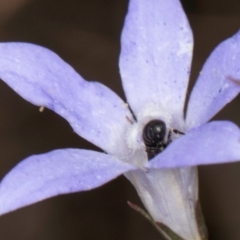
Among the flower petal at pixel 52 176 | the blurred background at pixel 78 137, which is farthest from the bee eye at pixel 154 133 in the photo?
the blurred background at pixel 78 137

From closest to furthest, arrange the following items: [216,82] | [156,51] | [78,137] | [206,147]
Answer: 1. [206,147]
2. [216,82]
3. [156,51]
4. [78,137]

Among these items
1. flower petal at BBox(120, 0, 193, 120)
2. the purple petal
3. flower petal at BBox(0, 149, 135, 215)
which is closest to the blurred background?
flower petal at BBox(120, 0, 193, 120)

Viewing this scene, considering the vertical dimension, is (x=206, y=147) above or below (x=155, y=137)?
above

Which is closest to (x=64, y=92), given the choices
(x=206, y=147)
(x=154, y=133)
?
(x=154, y=133)

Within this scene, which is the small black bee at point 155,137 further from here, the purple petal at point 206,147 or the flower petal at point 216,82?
the purple petal at point 206,147

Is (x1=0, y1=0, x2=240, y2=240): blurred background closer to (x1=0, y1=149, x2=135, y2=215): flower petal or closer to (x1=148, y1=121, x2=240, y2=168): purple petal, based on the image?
(x1=0, y1=149, x2=135, y2=215): flower petal

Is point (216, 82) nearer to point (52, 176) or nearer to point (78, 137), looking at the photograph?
point (52, 176)
